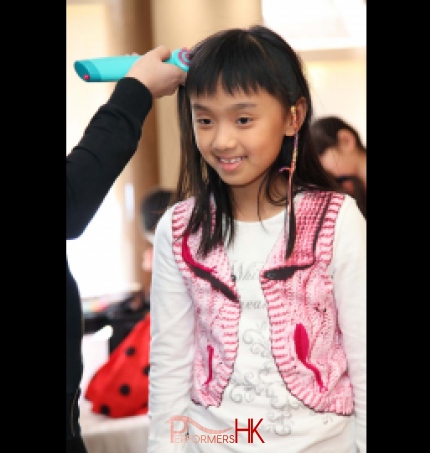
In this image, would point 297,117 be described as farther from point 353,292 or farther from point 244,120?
point 353,292

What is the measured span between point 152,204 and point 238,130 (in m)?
0.61

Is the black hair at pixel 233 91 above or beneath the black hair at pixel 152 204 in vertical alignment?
above

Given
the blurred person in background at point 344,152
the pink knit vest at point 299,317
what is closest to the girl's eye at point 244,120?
the pink knit vest at point 299,317

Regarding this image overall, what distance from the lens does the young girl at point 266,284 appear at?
0.71 metres

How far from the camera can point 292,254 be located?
735mm

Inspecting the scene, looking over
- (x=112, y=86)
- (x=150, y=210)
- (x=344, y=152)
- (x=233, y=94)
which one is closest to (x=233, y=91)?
(x=233, y=94)

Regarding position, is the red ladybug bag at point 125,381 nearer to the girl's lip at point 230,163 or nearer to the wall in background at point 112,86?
the wall in background at point 112,86

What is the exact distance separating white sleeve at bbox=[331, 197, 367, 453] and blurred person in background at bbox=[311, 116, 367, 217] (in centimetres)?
53

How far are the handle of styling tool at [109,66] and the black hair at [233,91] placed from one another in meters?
0.01

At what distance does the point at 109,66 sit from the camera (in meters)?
0.71

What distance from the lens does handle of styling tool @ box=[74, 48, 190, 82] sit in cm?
70
